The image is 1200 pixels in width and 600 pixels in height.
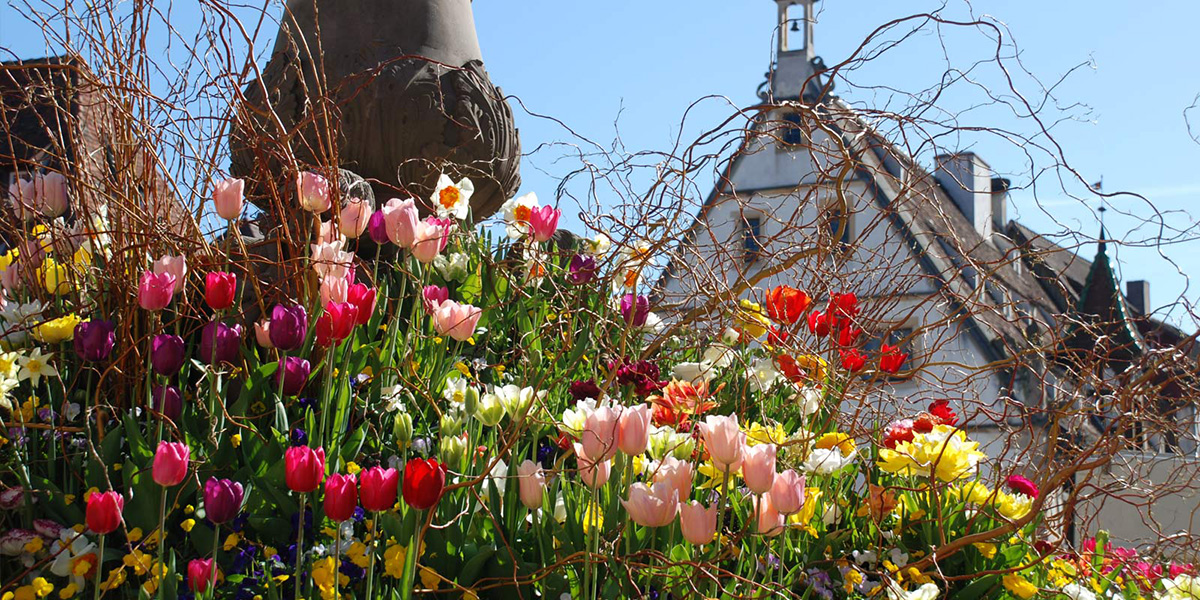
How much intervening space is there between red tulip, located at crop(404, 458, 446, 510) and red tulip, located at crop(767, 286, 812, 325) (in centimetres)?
119

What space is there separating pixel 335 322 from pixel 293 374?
0.70ft

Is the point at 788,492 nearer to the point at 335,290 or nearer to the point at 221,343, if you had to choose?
the point at 335,290

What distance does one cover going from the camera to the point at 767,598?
62.7 inches

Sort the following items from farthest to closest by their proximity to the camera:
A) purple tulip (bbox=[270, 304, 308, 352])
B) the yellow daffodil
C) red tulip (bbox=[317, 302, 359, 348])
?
1. the yellow daffodil
2. purple tulip (bbox=[270, 304, 308, 352])
3. red tulip (bbox=[317, 302, 359, 348])

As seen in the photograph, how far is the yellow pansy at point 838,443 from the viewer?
1.81 metres

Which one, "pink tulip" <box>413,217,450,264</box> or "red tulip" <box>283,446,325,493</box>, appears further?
"pink tulip" <box>413,217,450,264</box>

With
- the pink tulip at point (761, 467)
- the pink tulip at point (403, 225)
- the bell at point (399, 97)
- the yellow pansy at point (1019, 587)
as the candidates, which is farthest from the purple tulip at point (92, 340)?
the yellow pansy at point (1019, 587)

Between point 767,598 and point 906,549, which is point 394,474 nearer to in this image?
point 767,598

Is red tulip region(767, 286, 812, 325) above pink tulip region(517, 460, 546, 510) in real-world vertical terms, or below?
above

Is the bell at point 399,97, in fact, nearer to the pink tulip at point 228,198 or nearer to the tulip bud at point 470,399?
the pink tulip at point 228,198

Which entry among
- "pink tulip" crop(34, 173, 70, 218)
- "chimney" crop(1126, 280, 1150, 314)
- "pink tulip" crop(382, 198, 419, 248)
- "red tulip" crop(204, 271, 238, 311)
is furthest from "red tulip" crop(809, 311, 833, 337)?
"chimney" crop(1126, 280, 1150, 314)

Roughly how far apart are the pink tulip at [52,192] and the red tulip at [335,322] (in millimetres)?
958

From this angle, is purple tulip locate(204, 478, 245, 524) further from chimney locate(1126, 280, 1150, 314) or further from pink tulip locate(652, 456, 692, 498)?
chimney locate(1126, 280, 1150, 314)

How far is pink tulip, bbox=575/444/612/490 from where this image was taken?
1.39 m
